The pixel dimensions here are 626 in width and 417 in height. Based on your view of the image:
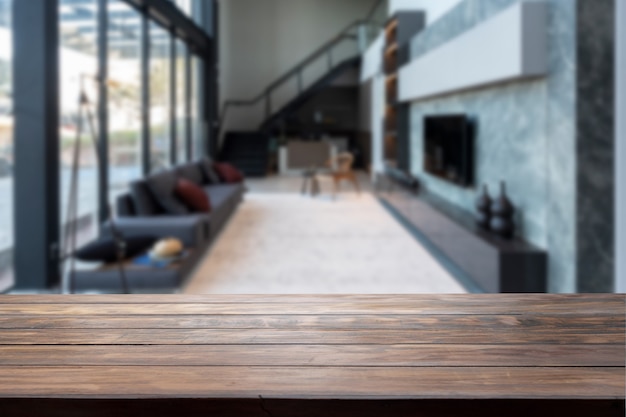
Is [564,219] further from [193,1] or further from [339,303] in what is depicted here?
[193,1]

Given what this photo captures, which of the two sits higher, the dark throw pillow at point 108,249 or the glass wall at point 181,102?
the glass wall at point 181,102

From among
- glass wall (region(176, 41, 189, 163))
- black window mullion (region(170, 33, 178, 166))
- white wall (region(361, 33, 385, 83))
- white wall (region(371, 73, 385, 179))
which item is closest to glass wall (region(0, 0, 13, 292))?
black window mullion (region(170, 33, 178, 166))

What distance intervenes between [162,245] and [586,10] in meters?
3.06

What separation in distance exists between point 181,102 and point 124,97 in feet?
11.6

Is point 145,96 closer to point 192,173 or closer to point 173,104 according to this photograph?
point 192,173

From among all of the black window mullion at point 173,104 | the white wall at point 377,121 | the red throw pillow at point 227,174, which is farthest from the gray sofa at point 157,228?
the white wall at point 377,121

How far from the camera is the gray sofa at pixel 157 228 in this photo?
446 centimetres

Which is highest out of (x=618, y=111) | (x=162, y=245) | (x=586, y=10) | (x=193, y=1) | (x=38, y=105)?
(x=193, y=1)

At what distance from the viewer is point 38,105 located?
4613 millimetres

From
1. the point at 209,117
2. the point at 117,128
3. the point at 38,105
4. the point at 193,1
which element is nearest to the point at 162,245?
the point at 38,105

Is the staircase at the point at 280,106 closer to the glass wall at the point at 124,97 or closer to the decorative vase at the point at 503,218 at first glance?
the glass wall at the point at 124,97

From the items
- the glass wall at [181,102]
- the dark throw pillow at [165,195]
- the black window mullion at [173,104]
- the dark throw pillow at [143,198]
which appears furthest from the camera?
the glass wall at [181,102]

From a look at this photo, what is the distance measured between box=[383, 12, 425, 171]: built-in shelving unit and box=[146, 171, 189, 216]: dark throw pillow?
4.82m

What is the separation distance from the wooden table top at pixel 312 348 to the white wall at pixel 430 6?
19.4 ft
